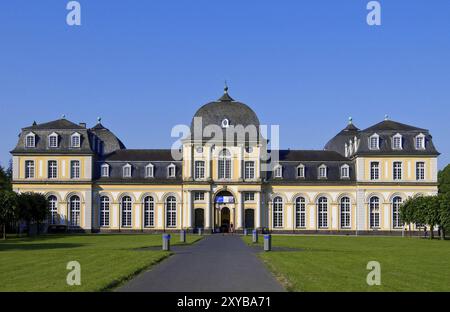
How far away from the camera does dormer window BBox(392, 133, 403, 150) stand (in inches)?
3388

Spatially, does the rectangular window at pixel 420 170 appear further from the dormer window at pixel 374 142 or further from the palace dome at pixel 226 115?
the palace dome at pixel 226 115

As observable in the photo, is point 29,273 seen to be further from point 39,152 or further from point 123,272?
point 39,152

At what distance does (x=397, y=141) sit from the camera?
8619cm

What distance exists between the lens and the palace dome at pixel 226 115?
87438mm

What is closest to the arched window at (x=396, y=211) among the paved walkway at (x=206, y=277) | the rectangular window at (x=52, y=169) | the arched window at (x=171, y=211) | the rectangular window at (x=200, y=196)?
the rectangular window at (x=200, y=196)

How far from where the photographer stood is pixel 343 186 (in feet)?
286

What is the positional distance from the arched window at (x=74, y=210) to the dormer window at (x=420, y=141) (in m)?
39.7

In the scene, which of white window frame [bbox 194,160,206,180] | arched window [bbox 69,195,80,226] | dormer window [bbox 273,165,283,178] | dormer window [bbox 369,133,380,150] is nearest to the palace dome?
white window frame [bbox 194,160,206,180]

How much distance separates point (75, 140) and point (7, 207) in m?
21.7

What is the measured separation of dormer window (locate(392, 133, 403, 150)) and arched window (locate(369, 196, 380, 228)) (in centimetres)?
629

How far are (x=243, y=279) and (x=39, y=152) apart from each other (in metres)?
65.4

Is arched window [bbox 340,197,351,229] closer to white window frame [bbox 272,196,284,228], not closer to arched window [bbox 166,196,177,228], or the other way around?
white window frame [bbox 272,196,284,228]
